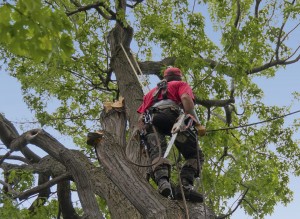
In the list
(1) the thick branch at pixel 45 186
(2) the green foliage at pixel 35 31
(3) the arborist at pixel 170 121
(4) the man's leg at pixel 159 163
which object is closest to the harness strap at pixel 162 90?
(3) the arborist at pixel 170 121

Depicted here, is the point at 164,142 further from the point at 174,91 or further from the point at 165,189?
the point at 165,189

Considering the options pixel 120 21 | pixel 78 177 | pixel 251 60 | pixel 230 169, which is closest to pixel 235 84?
pixel 251 60

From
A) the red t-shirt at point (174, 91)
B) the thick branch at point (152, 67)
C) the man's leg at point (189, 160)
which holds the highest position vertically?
the thick branch at point (152, 67)

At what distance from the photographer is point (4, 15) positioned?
11.3 ft

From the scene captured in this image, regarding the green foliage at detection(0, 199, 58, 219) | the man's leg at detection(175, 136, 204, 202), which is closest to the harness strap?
the man's leg at detection(175, 136, 204, 202)

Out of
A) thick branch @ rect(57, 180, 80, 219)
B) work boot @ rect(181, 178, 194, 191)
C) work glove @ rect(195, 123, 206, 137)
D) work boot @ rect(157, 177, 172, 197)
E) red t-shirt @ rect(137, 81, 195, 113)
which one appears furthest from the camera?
thick branch @ rect(57, 180, 80, 219)

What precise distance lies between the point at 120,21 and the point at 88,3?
33.7 inches

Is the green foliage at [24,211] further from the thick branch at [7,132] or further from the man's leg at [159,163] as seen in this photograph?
the man's leg at [159,163]

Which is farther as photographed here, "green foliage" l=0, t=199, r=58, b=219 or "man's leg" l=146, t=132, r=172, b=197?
"green foliage" l=0, t=199, r=58, b=219

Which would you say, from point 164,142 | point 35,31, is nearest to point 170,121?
point 164,142

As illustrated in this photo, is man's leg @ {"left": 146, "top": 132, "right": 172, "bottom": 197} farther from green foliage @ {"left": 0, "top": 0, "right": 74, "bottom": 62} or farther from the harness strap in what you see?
green foliage @ {"left": 0, "top": 0, "right": 74, "bottom": 62}

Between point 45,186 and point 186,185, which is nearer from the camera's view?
point 186,185

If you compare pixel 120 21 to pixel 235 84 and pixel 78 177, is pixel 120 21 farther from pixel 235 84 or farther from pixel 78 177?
pixel 78 177

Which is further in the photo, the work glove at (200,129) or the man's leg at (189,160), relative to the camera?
the work glove at (200,129)
